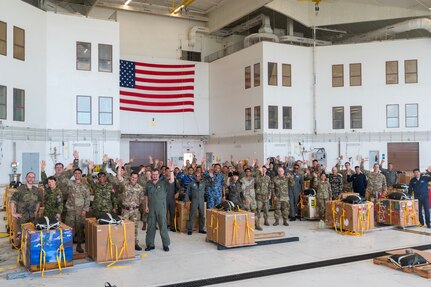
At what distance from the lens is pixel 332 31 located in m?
29.8

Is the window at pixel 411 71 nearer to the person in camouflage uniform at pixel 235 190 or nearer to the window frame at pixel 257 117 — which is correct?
the window frame at pixel 257 117

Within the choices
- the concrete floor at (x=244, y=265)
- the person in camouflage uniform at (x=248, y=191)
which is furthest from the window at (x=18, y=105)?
the person in camouflage uniform at (x=248, y=191)

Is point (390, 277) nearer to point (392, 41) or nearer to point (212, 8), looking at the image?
point (392, 41)

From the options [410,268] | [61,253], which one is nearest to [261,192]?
[410,268]

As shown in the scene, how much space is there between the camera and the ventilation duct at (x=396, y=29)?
2400 cm

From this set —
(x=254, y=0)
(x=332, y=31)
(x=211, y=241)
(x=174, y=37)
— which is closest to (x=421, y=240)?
(x=211, y=241)

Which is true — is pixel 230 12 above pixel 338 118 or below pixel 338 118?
above

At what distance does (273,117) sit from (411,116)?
8.87 m

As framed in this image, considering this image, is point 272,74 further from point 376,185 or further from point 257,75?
point 376,185

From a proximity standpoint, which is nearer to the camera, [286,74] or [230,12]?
[286,74]

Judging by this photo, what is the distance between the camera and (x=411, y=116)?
984 inches

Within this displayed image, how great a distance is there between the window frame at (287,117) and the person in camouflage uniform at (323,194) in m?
12.6

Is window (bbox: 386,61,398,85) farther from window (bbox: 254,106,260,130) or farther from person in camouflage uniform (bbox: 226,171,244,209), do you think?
person in camouflage uniform (bbox: 226,171,244,209)

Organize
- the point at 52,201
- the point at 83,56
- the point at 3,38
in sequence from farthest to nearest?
the point at 83,56 → the point at 3,38 → the point at 52,201
